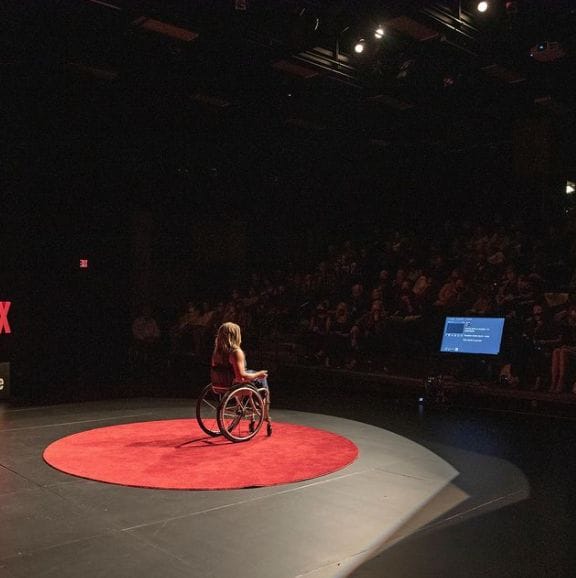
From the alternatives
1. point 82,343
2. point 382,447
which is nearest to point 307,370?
point 82,343

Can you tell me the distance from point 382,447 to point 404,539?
205 cm

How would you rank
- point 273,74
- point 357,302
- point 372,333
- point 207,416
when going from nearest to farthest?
point 207,416 < point 273,74 < point 372,333 < point 357,302

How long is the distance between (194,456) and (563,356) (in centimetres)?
448

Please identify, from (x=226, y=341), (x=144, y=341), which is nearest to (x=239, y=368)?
(x=226, y=341)

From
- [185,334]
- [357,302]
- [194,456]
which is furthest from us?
[185,334]

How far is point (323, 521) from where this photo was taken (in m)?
3.28

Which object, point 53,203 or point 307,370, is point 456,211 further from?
point 53,203

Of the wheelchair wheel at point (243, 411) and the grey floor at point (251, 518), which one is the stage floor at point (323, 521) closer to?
the grey floor at point (251, 518)

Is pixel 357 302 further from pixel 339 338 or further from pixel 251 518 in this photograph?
pixel 251 518

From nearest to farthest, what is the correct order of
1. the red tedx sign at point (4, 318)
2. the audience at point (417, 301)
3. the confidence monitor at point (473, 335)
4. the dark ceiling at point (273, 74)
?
the dark ceiling at point (273, 74) < the confidence monitor at point (473, 335) < the audience at point (417, 301) < the red tedx sign at point (4, 318)

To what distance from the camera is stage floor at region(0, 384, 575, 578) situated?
8.90 feet

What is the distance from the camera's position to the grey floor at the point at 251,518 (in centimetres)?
271

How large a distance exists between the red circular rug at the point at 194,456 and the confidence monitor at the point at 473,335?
2469 mm

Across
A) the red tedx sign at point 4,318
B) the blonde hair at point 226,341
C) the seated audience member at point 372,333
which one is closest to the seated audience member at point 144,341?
the red tedx sign at point 4,318
